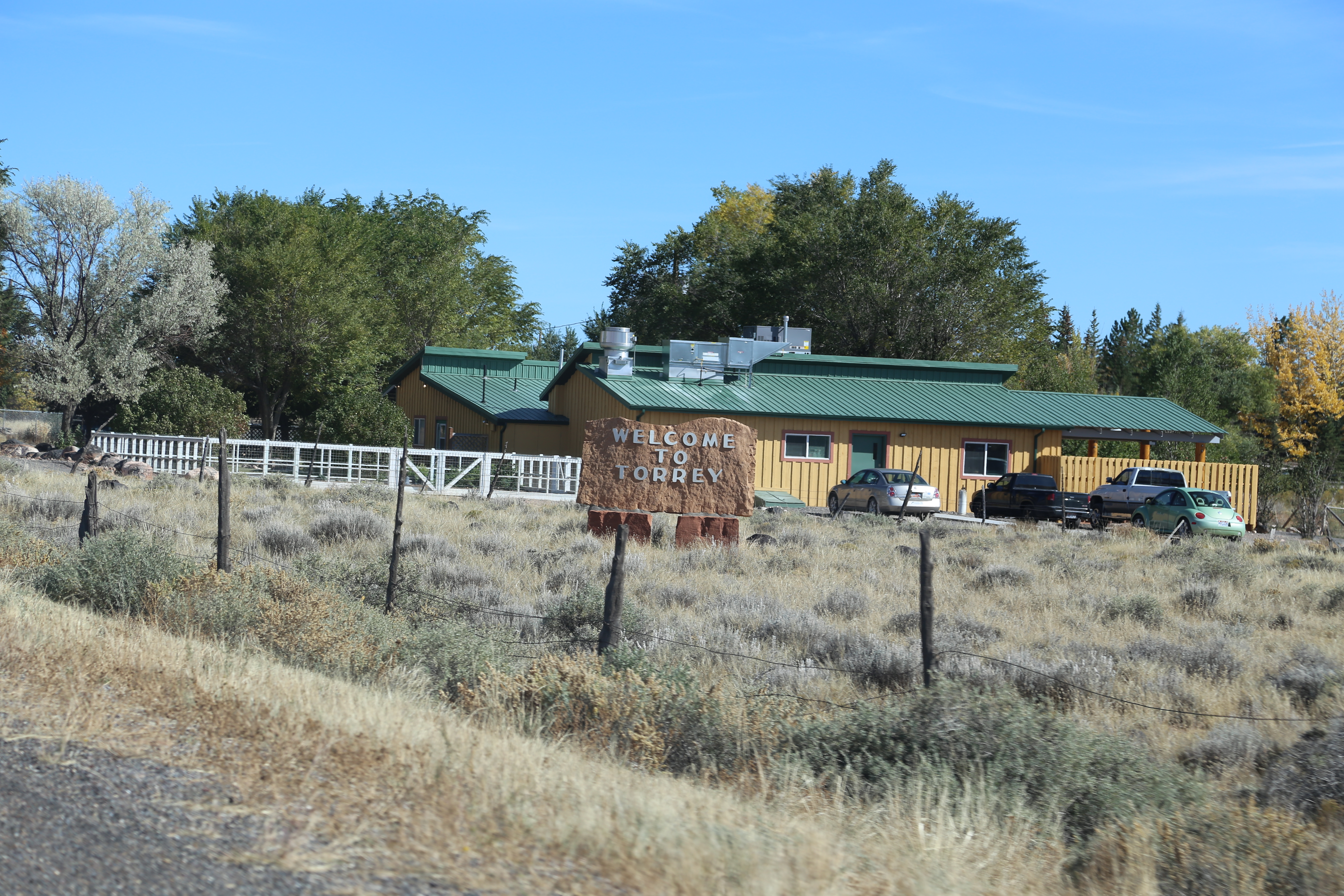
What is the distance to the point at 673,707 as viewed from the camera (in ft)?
24.8

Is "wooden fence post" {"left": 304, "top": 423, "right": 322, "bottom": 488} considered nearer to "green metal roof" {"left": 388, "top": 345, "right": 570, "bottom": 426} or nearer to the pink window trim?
"green metal roof" {"left": 388, "top": 345, "right": 570, "bottom": 426}

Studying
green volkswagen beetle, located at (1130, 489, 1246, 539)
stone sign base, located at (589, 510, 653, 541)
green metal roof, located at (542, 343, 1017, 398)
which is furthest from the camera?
green metal roof, located at (542, 343, 1017, 398)

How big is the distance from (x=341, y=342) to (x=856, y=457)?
2402 centimetres

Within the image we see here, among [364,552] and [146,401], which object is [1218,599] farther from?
[146,401]

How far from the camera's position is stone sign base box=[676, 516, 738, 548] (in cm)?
1927

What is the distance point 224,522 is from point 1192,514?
22.6m

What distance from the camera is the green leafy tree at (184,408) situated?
39406 millimetres

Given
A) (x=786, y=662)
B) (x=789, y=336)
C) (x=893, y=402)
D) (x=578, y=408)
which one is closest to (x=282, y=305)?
(x=578, y=408)

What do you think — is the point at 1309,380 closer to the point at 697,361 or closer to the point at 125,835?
the point at 697,361

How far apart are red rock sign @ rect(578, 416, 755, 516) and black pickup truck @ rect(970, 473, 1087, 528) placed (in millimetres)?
12683

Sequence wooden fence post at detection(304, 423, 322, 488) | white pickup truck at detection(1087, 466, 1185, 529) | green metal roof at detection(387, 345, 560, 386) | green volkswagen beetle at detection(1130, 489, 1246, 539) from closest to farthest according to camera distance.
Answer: green volkswagen beetle at detection(1130, 489, 1246, 539), wooden fence post at detection(304, 423, 322, 488), white pickup truck at detection(1087, 466, 1185, 529), green metal roof at detection(387, 345, 560, 386)

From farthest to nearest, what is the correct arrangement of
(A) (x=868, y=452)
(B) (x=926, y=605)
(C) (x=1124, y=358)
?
(C) (x=1124, y=358), (A) (x=868, y=452), (B) (x=926, y=605)

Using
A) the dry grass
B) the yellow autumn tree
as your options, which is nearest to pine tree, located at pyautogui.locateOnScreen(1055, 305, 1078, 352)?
the yellow autumn tree

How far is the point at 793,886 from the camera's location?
451 centimetres
